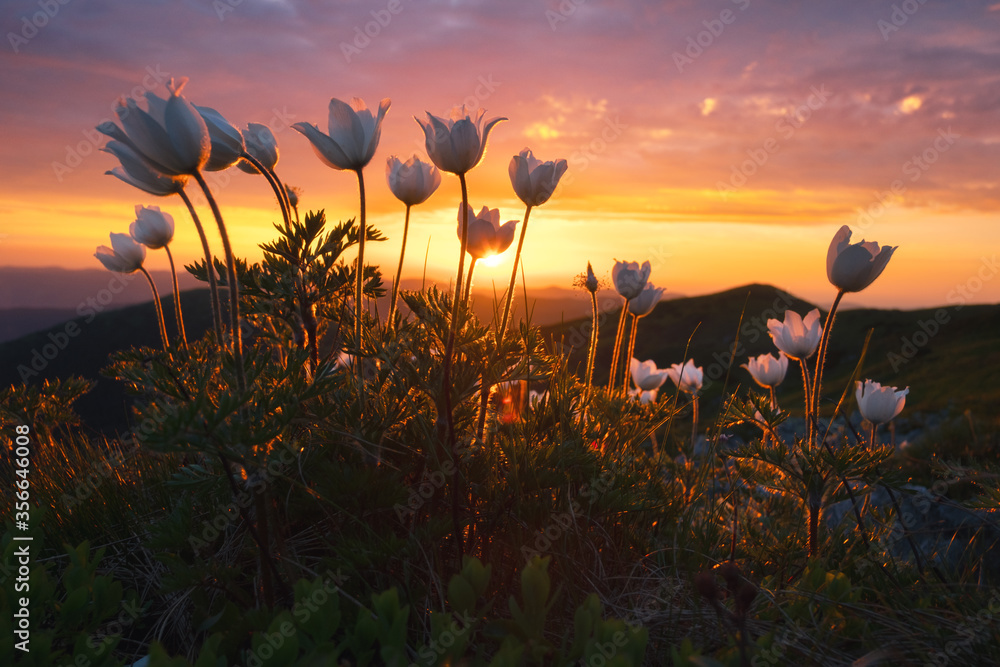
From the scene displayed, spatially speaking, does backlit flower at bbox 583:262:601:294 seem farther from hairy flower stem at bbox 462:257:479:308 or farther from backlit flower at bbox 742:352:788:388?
backlit flower at bbox 742:352:788:388

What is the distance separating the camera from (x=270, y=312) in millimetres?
2922

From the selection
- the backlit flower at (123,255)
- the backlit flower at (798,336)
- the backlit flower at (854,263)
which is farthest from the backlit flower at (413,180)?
the backlit flower at (123,255)

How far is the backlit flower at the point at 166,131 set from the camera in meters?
1.86

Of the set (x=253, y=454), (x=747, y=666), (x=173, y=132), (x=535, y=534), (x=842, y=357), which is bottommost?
(x=842, y=357)

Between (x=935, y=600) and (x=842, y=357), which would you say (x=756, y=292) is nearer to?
(x=842, y=357)

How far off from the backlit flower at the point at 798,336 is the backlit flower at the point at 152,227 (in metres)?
4.19

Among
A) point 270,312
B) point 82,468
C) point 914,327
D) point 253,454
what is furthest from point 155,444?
point 914,327

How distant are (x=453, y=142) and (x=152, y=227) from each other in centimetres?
268

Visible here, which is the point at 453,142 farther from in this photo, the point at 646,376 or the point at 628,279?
the point at 646,376

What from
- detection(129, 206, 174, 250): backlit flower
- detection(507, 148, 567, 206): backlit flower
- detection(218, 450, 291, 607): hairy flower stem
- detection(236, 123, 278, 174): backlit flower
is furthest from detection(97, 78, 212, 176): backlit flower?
detection(129, 206, 174, 250): backlit flower

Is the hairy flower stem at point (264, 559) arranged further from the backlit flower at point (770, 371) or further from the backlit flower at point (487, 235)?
the backlit flower at point (770, 371)

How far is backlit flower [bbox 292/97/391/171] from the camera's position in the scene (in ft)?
8.52

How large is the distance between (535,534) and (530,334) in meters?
0.89

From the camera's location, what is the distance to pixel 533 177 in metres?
3.01
